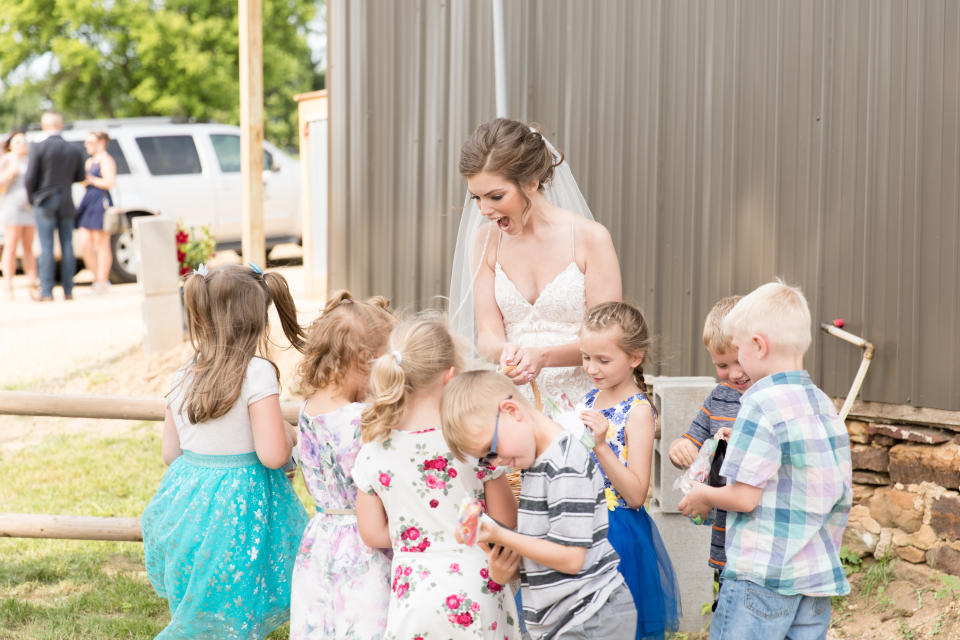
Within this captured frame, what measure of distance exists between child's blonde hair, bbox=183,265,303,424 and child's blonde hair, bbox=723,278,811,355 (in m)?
1.55

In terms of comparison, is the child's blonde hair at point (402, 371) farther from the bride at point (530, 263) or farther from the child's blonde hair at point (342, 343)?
the bride at point (530, 263)

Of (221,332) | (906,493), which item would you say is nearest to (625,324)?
(221,332)

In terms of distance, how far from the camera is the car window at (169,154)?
554 inches

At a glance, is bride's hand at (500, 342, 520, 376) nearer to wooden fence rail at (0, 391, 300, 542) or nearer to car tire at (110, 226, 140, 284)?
wooden fence rail at (0, 391, 300, 542)

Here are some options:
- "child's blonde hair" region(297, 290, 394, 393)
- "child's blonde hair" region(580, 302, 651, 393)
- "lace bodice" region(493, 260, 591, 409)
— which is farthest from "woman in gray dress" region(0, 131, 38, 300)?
"child's blonde hair" region(580, 302, 651, 393)

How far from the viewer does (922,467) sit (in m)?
4.66

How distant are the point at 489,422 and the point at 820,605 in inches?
40.2

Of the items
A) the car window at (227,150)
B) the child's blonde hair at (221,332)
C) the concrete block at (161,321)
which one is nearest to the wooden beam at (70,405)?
the child's blonde hair at (221,332)

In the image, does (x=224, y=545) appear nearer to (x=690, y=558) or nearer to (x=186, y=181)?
(x=690, y=558)

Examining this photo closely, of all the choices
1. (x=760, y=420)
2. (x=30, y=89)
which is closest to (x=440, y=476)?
(x=760, y=420)

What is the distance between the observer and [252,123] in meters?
9.02

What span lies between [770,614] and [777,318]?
765mm

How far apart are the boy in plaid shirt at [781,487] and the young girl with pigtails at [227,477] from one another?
1.48 metres

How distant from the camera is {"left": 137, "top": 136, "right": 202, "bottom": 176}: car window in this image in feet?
46.2
